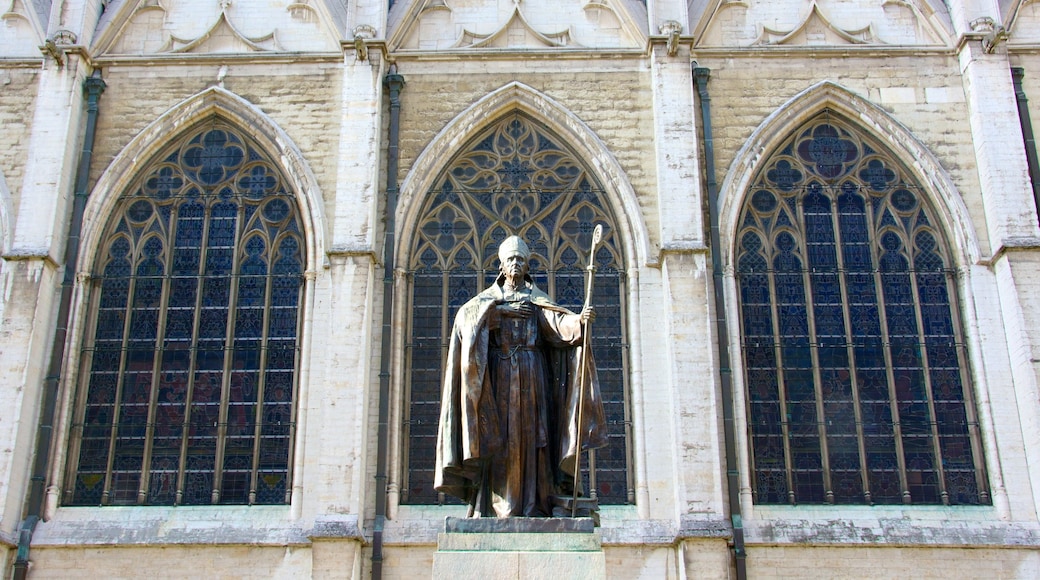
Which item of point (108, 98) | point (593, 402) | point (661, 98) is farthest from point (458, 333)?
point (108, 98)

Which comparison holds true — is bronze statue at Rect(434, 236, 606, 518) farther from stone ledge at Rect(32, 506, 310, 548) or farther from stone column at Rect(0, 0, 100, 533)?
stone column at Rect(0, 0, 100, 533)

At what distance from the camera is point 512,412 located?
774cm

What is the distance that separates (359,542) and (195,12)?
7.20 m

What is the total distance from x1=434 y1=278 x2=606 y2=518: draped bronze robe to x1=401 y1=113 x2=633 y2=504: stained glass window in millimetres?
5712

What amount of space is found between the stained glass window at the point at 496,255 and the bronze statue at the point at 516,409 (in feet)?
18.7

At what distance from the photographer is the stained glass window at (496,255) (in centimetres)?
1363

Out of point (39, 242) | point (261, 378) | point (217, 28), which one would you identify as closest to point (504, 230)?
point (261, 378)

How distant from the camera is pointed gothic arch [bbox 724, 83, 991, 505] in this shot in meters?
13.5

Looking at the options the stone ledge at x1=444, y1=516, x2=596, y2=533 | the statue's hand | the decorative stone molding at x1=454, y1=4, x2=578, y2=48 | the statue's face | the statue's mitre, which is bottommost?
the stone ledge at x1=444, y1=516, x2=596, y2=533

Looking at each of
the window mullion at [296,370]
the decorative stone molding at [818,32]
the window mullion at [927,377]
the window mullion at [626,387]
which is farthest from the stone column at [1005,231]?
the window mullion at [296,370]

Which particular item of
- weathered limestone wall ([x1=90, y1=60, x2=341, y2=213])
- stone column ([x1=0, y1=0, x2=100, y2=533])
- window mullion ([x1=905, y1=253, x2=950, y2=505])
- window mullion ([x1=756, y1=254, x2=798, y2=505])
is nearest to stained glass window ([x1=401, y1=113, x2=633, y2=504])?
weathered limestone wall ([x1=90, y1=60, x2=341, y2=213])

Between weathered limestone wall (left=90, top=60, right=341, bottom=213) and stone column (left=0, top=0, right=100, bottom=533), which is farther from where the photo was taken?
weathered limestone wall (left=90, top=60, right=341, bottom=213)

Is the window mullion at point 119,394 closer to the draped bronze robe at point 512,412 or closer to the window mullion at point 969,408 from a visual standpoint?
the draped bronze robe at point 512,412

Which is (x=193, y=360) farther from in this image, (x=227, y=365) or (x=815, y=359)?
(x=815, y=359)
